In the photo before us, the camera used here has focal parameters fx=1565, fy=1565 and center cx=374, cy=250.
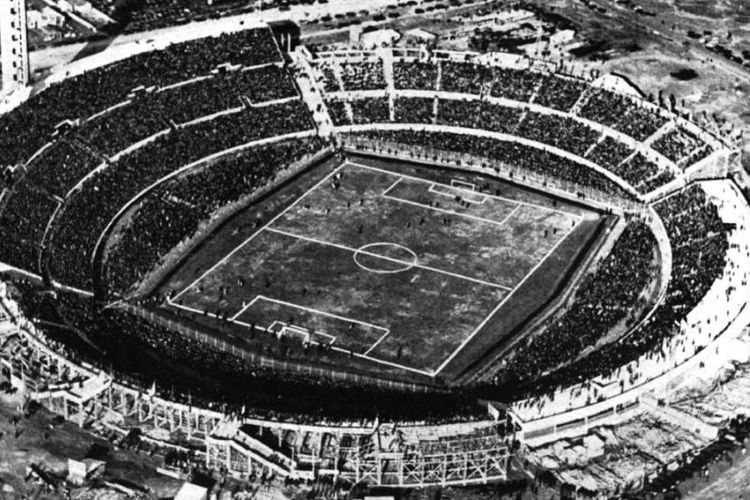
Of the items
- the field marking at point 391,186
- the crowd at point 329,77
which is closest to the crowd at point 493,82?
the crowd at point 329,77

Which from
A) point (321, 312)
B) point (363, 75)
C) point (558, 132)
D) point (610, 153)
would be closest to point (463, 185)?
point (558, 132)

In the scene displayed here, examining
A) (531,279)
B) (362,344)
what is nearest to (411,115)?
(531,279)

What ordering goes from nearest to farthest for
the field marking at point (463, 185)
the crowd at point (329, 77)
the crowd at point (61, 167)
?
the crowd at point (61, 167)
the field marking at point (463, 185)
the crowd at point (329, 77)

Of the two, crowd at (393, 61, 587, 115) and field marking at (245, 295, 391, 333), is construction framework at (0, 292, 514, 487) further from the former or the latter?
crowd at (393, 61, 587, 115)

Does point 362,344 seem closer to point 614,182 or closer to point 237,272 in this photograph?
point 237,272

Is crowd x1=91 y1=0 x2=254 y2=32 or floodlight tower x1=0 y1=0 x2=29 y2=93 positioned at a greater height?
floodlight tower x1=0 y1=0 x2=29 y2=93

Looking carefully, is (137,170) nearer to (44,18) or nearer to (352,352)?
(352,352)

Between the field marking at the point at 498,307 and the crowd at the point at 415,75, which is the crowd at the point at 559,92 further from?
the field marking at the point at 498,307

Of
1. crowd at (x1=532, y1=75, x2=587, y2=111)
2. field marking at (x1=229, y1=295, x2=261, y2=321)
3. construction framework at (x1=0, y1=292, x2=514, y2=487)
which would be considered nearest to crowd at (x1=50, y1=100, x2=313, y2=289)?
field marking at (x1=229, y1=295, x2=261, y2=321)
